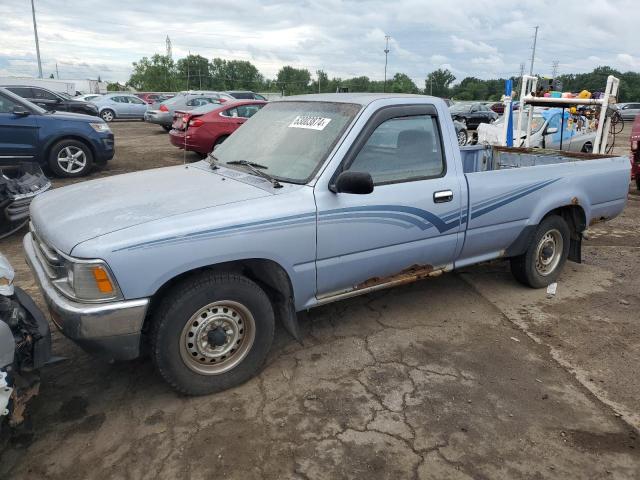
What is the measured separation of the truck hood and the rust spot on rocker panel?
1055 mm

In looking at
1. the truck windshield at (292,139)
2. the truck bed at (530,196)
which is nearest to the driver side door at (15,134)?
the truck windshield at (292,139)

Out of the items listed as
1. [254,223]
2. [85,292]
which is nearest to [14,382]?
[85,292]

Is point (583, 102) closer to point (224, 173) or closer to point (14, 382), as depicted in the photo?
point (224, 173)

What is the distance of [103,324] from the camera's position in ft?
8.59

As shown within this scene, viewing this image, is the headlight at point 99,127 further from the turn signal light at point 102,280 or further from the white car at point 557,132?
the white car at point 557,132

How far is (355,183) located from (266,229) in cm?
62

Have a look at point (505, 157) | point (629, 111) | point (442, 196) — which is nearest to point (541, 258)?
point (505, 157)

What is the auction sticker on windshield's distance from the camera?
11.7 ft

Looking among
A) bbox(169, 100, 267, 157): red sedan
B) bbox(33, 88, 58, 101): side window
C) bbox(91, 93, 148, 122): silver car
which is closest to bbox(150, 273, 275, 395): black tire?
bbox(169, 100, 267, 157): red sedan

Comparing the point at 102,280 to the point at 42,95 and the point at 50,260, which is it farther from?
the point at 42,95

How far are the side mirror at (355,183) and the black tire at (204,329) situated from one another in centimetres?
84

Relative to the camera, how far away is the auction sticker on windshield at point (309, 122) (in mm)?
3578

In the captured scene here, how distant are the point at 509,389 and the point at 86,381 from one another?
9.13ft

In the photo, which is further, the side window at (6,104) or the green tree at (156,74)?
the green tree at (156,74)
